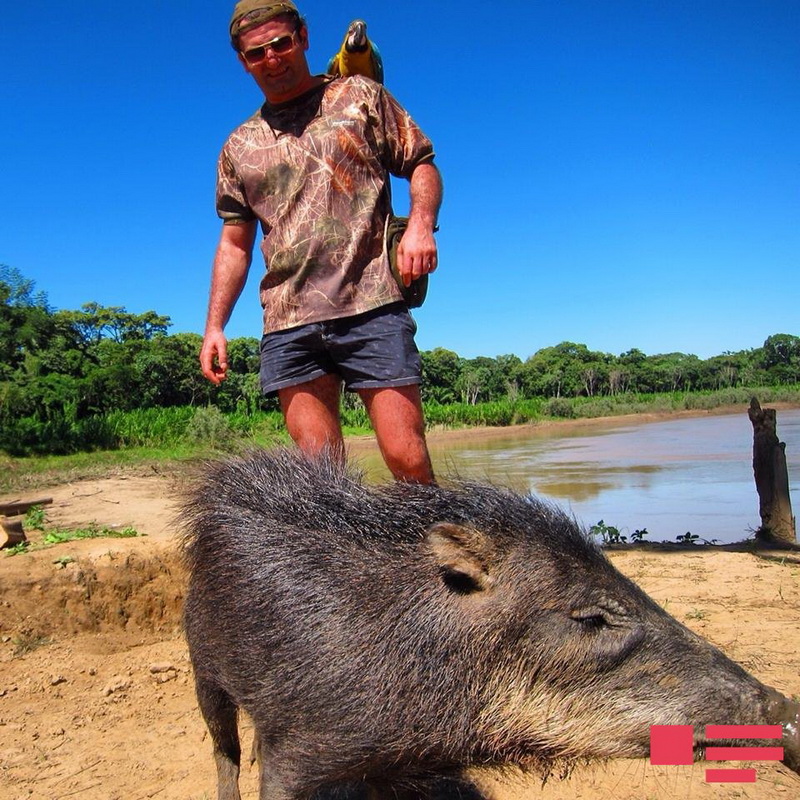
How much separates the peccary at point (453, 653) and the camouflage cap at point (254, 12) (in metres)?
1.90

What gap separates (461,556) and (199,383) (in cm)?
3380

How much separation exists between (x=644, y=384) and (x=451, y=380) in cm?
1847

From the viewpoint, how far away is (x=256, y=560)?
2.03 metres

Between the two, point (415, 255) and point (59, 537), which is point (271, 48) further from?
point (59, 537)

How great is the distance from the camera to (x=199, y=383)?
34.1m

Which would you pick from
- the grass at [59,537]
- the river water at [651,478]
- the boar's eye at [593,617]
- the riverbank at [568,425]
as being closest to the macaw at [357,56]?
the river water at [651,478]

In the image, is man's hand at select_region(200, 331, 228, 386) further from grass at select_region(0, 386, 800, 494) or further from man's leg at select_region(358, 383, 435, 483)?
man's leg at select_region(358, 383, 435, 483)

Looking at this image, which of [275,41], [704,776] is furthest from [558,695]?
[275,41]

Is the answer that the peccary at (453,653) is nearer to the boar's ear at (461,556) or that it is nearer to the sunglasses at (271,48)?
the boar's ear at (461,556)

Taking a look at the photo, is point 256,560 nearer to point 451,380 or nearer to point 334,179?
point 334,179

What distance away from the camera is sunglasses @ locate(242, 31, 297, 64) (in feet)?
8.73

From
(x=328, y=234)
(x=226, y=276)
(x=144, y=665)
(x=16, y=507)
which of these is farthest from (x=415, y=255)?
(x=16, y=507)

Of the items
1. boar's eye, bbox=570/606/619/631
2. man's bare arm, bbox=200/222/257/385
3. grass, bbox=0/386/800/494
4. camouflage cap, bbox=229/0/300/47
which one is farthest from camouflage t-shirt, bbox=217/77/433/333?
boar's eye, bbox=570/606/619/631

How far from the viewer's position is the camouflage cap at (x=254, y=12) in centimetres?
264
